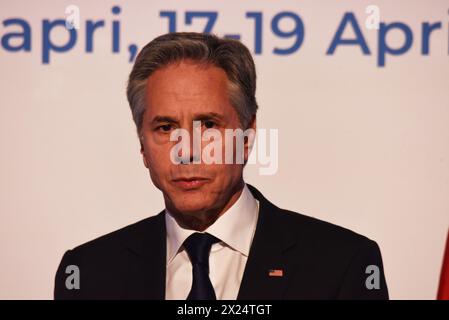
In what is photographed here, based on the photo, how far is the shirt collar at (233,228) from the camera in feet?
7.96

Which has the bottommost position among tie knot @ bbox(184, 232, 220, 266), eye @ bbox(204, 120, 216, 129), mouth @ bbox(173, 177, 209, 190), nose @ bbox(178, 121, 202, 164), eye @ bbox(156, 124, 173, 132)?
tie knot @ bbox(184, 232, 220, 266)

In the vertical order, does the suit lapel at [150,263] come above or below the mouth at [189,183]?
below

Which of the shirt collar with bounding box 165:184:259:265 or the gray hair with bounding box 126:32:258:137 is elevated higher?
the gray hair with bounding box 126:32:258:137

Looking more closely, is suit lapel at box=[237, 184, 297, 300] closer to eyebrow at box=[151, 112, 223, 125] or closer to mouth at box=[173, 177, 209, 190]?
mouth at box=[173, 177, 209, 190]

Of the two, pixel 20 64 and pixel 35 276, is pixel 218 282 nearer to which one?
pixel 35 276

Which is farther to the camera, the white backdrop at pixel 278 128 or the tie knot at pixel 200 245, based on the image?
the white backdrop at pixel 278 128

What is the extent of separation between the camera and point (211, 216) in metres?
2.44

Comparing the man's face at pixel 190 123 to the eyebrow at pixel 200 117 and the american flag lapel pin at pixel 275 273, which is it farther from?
the american flag lapel pin at pixel 275 273

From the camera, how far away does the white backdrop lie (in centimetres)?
270

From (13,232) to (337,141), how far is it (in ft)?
4.00

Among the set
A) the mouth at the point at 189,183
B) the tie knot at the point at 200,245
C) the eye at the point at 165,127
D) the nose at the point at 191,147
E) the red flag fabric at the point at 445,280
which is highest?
the eye at the point at 165,127

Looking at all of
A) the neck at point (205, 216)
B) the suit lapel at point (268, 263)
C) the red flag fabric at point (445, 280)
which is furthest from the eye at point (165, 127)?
the red flag fabric at point (445, 280)

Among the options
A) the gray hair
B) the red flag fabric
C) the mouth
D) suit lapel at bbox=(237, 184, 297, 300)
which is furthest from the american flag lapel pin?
the red flag fabric

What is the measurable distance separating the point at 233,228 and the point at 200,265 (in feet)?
0.52
